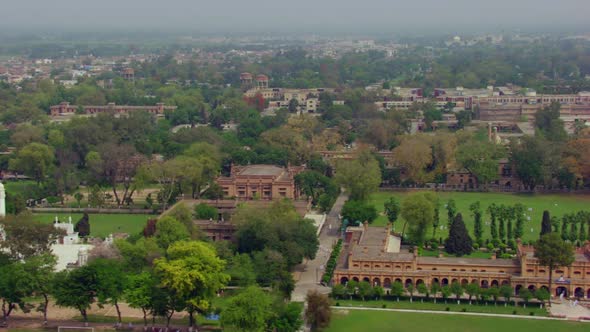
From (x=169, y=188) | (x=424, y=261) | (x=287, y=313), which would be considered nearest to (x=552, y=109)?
(x=169, y=188)

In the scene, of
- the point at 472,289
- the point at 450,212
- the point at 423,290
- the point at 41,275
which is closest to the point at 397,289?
the point at 423,290

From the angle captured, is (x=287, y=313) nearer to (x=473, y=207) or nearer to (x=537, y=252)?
(x=537, y=252)

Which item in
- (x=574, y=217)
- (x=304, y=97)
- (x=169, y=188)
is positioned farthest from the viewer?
(x=304, y=97)

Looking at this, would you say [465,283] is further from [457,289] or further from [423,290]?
[423,290]

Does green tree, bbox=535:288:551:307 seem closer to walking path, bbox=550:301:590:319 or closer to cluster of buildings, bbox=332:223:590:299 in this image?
walking path, bbox=550:301:590:319

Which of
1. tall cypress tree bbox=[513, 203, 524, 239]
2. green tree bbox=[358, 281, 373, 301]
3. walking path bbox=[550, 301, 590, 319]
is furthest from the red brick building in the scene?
walking path bbox=[550, 301, 590, 319]

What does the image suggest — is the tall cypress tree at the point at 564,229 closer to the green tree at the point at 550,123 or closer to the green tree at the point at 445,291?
the green tree at the point at 445,291

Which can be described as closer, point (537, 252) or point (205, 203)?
point (537, 252)
